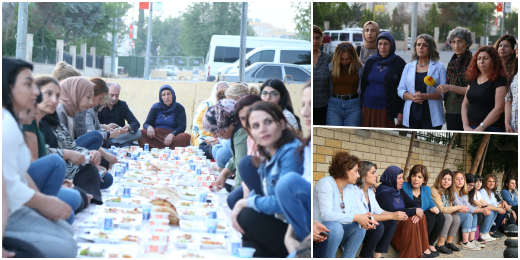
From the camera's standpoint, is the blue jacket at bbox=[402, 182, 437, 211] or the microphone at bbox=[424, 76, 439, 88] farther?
the blue jacket at bbox=[402, 182, 437, 211]

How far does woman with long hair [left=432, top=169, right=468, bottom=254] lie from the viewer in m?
4.22

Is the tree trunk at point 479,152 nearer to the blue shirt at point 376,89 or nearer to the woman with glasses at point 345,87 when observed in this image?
the blue shirt at point 376,89

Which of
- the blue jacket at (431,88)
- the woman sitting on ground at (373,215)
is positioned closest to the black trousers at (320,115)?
the woman sitting on ground at (373,215)

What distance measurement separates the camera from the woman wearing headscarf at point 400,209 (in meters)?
3.73

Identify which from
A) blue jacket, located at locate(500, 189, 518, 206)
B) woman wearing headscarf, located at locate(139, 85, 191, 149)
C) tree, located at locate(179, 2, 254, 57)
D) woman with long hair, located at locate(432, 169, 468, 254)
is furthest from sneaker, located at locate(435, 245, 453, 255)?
tree, located at locate(179, 2, 254, 57)

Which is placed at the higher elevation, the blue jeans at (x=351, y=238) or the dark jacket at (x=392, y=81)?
the dark jacket at (x=392, y=81)

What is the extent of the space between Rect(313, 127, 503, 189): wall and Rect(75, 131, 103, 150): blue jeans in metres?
1.66

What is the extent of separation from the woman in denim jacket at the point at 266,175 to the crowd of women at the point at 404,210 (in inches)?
19.4

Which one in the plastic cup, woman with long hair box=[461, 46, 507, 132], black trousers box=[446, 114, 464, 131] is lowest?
the plastic cup

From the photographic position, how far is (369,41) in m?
3.81

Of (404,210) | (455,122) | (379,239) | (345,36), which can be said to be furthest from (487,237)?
(345,36)

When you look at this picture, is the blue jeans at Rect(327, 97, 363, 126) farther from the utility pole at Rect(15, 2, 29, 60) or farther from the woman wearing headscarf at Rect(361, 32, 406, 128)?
the utility pole at Rect(15, 2, 29, 60)

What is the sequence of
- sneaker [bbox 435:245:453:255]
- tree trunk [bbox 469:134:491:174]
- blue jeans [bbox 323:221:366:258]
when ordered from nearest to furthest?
blue jeans [bbox 323:221:366:258]
tree trunk [bbox 469:134:491:174]
sneaker [bbox 435:245:453:255]

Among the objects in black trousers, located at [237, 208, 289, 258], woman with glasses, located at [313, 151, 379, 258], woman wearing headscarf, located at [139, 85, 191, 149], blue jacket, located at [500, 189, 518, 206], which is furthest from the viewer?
woman wearing headscarf, located at [139, 85, 191, 149]
